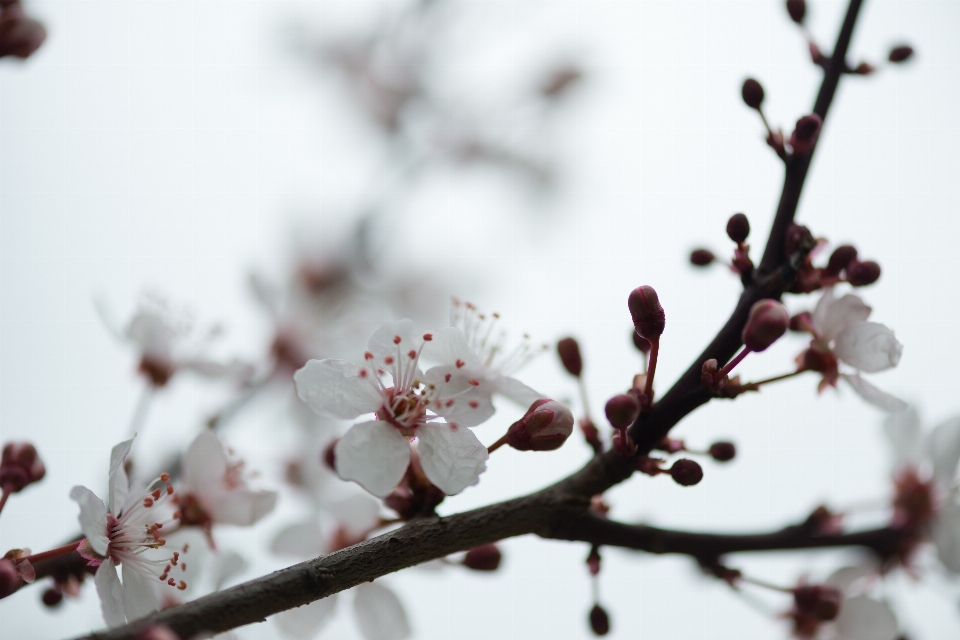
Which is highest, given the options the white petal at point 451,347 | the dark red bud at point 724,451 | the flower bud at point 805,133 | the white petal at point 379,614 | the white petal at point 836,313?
the flower bud at point 805,133

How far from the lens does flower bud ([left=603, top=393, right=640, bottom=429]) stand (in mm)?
1019

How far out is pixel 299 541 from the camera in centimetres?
158

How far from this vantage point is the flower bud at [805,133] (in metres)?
1.21

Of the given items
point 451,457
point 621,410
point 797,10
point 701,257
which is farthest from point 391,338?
point 797,10

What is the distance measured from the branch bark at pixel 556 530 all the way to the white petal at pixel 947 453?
2.02 feet

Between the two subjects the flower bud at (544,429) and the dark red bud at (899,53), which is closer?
the flower bud at (544,429)

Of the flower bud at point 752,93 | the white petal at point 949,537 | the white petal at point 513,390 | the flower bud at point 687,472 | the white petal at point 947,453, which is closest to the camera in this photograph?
the flower bud at point 687,472

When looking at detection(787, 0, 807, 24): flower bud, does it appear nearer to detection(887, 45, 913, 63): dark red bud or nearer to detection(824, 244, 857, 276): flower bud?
detection(887, 45, 913, 63): dark red bud

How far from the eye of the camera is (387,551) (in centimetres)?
96

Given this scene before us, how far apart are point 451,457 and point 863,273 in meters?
0.70

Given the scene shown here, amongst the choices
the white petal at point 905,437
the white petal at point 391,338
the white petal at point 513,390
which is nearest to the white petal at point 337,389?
the white petal at point 391,338

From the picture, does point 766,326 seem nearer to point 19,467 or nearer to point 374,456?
point 374,456

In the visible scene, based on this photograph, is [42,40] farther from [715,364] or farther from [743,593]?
[743,593]

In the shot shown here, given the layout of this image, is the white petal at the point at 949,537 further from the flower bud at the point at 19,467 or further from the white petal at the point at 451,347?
the flower bud at the point at 19,467
